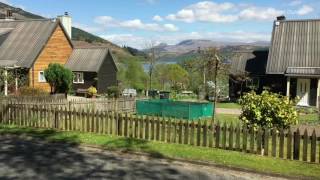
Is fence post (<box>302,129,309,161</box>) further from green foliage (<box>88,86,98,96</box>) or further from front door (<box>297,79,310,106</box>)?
green foliage (<box>88,86,98,96</box>)

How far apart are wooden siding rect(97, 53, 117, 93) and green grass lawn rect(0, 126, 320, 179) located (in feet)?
103

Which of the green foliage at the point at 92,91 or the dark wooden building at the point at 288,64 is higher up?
the dark wooden building at the point at 288,64

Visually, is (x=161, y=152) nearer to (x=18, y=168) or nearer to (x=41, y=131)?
(x=18, y=168)

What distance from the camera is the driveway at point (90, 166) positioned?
12.2m

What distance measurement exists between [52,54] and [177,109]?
23.1 meters

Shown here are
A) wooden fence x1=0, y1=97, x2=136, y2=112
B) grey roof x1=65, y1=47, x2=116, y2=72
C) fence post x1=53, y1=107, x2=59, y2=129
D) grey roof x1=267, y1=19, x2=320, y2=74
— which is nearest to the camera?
fence post x1=53, y1=107, x2=59, y2=129

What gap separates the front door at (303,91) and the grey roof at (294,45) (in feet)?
5.34

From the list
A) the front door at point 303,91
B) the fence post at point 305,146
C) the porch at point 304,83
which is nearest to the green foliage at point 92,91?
the porch at point 304,83

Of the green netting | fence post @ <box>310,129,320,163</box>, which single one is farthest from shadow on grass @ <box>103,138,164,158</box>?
the green netting

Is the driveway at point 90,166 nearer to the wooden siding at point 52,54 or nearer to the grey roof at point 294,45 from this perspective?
the grey roof at point 294,45

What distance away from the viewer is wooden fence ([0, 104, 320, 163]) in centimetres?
1409

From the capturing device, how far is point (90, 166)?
520 inches

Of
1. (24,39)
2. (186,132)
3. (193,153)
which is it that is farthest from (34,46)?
(193,153)

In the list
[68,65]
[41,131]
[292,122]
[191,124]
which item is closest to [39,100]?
[41,131]
